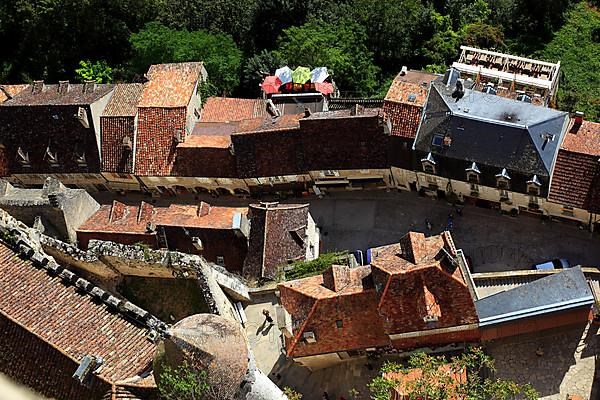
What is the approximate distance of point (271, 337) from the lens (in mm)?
49562

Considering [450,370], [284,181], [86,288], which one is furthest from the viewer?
[284,181]

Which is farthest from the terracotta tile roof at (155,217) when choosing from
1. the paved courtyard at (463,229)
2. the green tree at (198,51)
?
the green tree at (198,51)

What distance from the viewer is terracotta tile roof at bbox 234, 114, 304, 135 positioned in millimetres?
57438

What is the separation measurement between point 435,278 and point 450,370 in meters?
5.64

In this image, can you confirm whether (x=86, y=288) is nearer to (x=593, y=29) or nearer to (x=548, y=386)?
(x=548, y=386)

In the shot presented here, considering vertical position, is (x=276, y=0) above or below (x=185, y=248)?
above

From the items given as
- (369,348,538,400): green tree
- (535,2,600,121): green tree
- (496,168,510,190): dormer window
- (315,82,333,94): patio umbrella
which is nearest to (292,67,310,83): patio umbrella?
(315,82,333,94): patio umbrella

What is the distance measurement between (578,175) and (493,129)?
671 cm

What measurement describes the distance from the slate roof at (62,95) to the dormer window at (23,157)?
421cm

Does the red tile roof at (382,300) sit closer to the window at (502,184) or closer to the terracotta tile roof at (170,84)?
the window at (502,184)

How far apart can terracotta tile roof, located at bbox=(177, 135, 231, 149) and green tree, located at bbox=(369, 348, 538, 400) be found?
2441 centimetres

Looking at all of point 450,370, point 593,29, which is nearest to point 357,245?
point 450,370

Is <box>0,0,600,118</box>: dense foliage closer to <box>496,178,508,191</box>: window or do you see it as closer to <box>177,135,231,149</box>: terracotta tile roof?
<box>177,135,231,149</box>: terracotta tile roof

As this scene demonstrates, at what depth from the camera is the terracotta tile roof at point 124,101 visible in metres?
60.8
